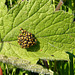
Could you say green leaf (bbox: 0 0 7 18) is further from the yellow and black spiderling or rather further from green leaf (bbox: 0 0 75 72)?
the yellow and black spiderling

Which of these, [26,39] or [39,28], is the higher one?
[39,28]

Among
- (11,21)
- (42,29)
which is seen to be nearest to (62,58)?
(42,29)

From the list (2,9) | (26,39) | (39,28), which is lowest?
(26,39)

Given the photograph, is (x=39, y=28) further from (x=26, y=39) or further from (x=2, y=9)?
(x=2, y=9)

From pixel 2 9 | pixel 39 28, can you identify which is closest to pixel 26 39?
pixel 39 28

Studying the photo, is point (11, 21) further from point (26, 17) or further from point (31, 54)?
point (31, 54)

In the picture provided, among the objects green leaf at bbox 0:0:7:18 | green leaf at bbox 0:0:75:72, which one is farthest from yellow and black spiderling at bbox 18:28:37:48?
green leaf at bbox 0:0:7:18
